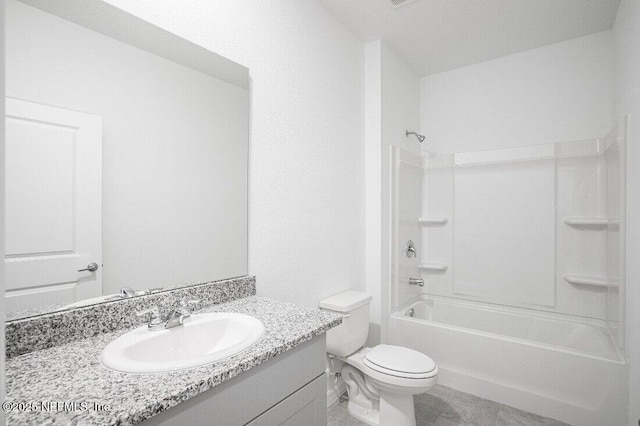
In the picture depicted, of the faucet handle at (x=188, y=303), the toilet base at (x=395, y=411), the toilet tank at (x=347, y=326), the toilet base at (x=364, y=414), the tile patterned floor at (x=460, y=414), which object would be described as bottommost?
the tile patterned floor at (x=460, y=414)

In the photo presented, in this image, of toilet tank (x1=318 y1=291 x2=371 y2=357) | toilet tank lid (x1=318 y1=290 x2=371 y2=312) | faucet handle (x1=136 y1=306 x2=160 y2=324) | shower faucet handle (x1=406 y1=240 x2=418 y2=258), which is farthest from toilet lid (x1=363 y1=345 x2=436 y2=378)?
faucet handle (x1=136 y1=306 x2=160 y2=324)

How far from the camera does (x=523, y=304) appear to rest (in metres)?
2.69

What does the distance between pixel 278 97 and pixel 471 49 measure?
77.2 inches

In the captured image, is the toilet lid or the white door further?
the toilet lid

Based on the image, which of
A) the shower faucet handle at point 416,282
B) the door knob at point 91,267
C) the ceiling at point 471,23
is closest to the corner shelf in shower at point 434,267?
the shower faucet handle at point 416,282

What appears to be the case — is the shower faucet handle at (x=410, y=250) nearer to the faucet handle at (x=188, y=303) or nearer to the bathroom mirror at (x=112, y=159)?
the bathroom mirror at (x=112, y=159)

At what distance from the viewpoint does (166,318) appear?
1.15 metres

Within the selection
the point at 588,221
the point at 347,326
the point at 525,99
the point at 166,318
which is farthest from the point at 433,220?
the point at 166,318

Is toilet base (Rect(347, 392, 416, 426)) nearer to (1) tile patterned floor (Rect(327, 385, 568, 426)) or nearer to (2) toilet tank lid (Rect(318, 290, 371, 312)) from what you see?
(1) tile patterned floor (Rect(327, 385, 568, 426))

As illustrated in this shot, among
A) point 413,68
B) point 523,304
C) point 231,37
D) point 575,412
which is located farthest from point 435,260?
point 231,37

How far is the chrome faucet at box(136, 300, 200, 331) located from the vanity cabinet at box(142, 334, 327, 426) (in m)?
0.38

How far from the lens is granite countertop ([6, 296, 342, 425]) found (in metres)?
0.63

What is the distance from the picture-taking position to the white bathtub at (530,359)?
6.14 feet

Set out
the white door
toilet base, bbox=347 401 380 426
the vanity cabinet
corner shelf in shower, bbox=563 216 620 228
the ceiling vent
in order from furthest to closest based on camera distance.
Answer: corner shelf in shower, bbox=563 216 620 228 < the ceiling vent < toilet base, bbox=347 401 380 426 < the white door < the vanity cabinet
